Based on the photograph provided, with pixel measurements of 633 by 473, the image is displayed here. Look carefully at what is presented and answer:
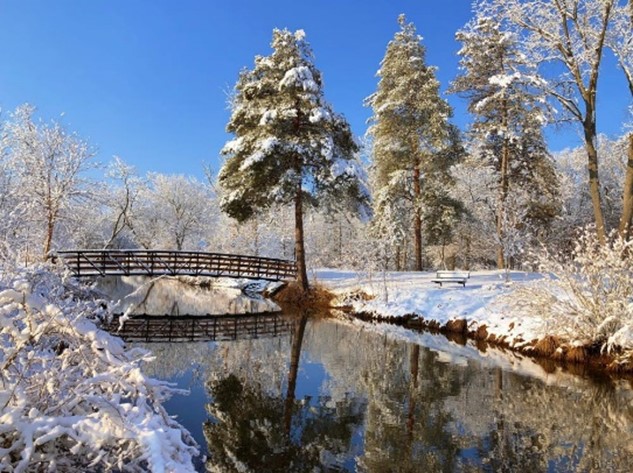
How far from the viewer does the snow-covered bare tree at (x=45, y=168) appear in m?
25.2

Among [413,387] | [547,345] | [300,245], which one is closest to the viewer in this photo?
[413,387]

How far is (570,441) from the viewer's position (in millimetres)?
6602

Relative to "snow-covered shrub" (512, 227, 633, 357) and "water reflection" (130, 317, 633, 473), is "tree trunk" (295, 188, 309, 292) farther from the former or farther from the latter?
"snow-covered shrub" (512, 227, 633, 357)

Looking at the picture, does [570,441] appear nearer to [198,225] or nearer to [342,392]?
[342,392]

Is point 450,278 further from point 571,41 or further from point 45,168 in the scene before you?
point 45,168

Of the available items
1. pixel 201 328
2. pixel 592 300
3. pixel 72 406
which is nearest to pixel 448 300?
pixel 592 300

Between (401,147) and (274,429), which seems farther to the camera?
(401,147)

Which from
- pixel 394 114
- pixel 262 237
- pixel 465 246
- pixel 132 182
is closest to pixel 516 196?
pixel 394 114

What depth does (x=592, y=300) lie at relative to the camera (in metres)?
10.6

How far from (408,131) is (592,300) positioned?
15733mm

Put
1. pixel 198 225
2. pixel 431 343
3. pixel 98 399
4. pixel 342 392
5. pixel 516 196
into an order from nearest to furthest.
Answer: pixel 98 399 → pixel 342 392 → pixel 431 343 → pixel 516 196 → pixel 198 225

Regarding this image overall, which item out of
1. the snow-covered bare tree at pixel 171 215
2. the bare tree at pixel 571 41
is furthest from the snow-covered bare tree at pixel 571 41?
the snow-covered bare tree at pixel 171 215

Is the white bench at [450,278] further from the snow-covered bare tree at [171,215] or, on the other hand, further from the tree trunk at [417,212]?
the snow-covered bare tree at [171,215]

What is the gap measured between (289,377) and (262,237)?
99.6ft
